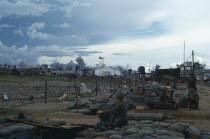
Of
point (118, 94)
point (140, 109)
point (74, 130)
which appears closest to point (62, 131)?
point (74, 130)

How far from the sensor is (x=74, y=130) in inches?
351

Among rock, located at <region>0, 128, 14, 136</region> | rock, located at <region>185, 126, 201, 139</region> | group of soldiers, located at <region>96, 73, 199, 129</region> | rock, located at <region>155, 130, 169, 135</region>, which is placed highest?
group of soldiers, located at <region>96, 73, 199, 129</region>

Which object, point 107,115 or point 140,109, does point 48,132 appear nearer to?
point 107,115

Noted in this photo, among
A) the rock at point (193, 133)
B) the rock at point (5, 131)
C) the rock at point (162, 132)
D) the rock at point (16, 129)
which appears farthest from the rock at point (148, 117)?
the rock at point (5, 131)

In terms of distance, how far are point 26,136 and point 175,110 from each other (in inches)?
369

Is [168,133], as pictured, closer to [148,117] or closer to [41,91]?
[148,117]

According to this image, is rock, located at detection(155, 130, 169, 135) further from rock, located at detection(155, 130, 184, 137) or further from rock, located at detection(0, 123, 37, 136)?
rock, located at detection(0, 123, 37, 136)

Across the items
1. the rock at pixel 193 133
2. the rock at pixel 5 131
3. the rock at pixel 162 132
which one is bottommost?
the rock at pixel 193 133

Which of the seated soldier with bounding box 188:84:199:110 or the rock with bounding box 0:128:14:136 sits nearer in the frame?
the rock with bounding box 0:128:14:136

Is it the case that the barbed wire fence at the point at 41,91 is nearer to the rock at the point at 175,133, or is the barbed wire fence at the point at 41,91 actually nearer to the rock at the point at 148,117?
the rock at the point at 148,117

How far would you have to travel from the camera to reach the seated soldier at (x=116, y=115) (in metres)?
8.81

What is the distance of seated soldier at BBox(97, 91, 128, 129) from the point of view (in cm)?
881

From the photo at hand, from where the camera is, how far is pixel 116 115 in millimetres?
9062

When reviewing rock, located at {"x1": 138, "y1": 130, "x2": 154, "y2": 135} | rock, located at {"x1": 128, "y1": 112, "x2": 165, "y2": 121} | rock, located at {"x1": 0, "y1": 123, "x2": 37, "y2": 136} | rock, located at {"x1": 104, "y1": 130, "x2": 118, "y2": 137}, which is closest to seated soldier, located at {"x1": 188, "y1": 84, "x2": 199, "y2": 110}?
rock, located at {"x1": 128, "y1": 112, "x2": 165, "y2": 121}
